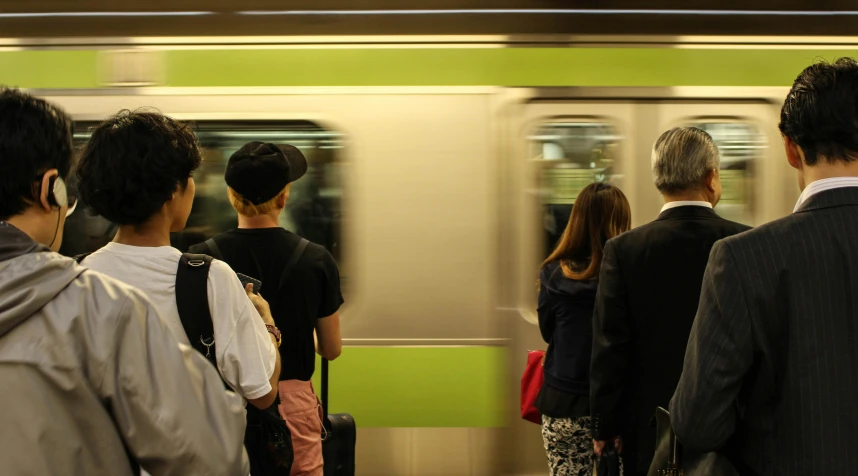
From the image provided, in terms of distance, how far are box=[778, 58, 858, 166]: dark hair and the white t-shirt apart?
4.12ft

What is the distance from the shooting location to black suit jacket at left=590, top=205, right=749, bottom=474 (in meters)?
2.70

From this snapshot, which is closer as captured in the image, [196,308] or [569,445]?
[196,308]

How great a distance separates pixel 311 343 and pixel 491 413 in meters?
1.48

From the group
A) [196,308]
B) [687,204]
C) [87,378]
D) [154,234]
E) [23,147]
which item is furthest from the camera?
[687,204]

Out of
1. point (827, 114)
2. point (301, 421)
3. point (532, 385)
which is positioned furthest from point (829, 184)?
point (532, 385)

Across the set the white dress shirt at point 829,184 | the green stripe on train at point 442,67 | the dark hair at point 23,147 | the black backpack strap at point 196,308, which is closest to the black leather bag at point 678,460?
the white dress shirt at point 829,184

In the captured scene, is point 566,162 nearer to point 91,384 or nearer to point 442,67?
point 442,67

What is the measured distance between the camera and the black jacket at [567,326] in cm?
326

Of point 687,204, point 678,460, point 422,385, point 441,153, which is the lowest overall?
point 422,385

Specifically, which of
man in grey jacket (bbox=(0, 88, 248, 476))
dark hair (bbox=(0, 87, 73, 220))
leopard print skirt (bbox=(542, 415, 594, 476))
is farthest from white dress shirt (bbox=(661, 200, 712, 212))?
dark hair (bbox=(0, 87, 73, 220))

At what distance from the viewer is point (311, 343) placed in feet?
8.88

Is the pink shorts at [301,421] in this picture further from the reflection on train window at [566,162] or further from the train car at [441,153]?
the reflection on train window at [566,162]

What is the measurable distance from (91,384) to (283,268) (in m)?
1.41

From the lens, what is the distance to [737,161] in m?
4.01
